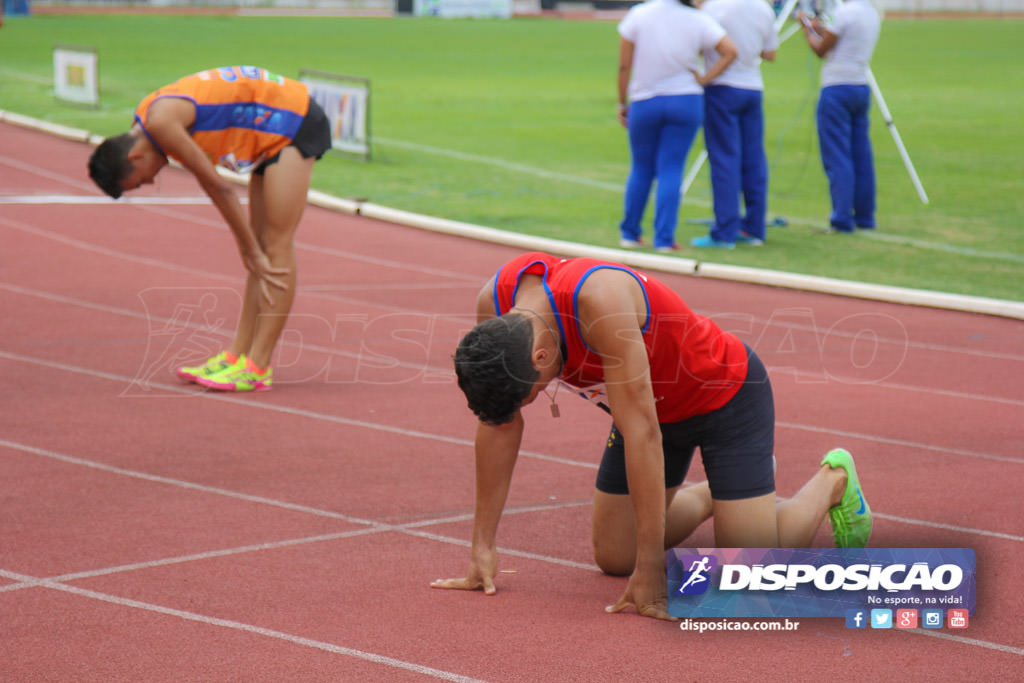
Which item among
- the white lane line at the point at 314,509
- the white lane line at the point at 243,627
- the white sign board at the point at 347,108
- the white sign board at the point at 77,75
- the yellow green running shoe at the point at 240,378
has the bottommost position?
the white sign board at the point at 77,75

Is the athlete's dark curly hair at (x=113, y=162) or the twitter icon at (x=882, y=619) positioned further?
the athlete's dark curly hair at (x=113, y=162)

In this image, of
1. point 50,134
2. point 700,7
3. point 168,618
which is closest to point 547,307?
point 168,618

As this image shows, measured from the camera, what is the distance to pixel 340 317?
29.0ft

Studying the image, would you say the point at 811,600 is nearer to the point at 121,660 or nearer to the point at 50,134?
the point at 121,660

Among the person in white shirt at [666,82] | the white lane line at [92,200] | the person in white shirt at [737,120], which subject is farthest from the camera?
the white lane line at [92,200]

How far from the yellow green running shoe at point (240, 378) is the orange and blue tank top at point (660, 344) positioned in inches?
126

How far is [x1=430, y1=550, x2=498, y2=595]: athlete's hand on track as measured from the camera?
4223 mm

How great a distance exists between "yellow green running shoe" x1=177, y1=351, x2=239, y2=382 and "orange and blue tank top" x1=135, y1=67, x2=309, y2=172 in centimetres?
102

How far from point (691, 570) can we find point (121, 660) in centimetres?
165

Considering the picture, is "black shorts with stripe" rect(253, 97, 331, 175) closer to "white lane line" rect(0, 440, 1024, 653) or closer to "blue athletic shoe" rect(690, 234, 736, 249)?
"white lane line" rect(0, 440, 1024, 653)

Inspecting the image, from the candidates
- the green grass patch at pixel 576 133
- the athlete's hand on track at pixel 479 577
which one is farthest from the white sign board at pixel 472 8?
the athlete's hand on track at pixel 479 577

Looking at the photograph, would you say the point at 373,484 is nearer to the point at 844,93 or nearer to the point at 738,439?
the point at 738,439

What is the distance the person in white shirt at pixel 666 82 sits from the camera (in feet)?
33.7

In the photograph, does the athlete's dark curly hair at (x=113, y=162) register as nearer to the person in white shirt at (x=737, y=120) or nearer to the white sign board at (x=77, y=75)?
the person in white shirt at (x=737, y=120)
